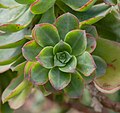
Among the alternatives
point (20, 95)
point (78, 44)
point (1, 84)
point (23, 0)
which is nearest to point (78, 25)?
point (78, 44)

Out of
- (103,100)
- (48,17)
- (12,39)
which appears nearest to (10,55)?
(12,39)

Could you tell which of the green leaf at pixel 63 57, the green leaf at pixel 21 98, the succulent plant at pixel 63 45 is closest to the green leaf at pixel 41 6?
the succulent plant at pixel 63 45

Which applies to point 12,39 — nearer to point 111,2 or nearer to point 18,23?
point 18,23

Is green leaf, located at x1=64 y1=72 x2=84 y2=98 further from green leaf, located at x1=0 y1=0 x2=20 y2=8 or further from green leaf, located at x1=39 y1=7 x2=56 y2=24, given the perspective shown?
green leaf, located at x1=0 y1=0 x2=20 y2=8

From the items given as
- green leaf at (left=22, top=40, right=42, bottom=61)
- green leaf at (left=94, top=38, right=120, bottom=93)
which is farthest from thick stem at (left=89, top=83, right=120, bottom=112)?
green leaf at (left=22, top=40, right=42, bottom=61)

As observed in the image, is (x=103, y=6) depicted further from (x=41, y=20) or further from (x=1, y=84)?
(x=1, y=84)

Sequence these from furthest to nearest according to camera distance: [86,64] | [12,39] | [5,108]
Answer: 1. [5,108]
2. [12,39]
3. [86,64]
